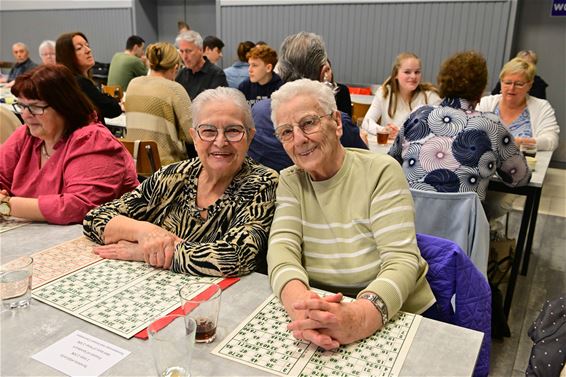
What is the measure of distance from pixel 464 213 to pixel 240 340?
1325 mm

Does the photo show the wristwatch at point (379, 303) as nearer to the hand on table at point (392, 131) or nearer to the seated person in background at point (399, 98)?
the hand on table at point (392, 131)

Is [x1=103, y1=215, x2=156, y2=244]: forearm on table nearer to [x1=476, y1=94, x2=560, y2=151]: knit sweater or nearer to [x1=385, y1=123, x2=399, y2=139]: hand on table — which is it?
[x1=385, y1=123, x2=399, y2=139]: hand on table

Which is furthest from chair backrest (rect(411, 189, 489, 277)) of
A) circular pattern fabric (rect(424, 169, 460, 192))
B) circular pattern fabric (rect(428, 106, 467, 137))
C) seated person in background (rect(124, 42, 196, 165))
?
seated person in background (rect(124, 42, 196, 165))

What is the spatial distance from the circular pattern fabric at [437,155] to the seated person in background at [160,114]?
178 centimetres

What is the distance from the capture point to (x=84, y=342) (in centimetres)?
114

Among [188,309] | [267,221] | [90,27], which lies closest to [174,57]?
[267,221]

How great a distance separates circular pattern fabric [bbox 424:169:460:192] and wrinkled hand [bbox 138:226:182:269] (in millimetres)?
1426

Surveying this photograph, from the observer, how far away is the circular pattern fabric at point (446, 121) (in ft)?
7.79

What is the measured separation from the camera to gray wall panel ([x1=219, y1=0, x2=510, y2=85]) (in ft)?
20.4

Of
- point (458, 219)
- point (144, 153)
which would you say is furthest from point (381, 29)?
point (458, 219)

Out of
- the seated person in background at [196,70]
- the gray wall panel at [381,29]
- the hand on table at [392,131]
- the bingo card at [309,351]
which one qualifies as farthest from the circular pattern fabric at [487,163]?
the gray wall panel at [381,29]

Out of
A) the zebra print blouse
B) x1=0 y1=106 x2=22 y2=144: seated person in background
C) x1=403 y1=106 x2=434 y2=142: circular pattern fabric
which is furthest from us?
x1=0 y1=106 x2=22 y2=144: seated person in background

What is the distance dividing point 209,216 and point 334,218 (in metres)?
0.45

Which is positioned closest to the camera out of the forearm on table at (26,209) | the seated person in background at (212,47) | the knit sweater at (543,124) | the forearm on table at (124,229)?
the forearm on table at (124,229)
